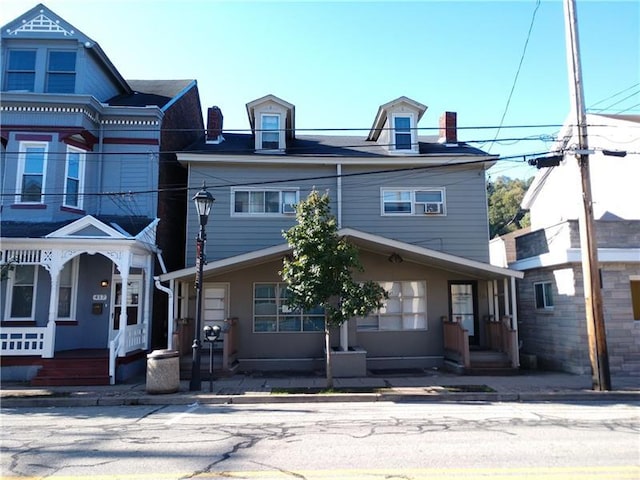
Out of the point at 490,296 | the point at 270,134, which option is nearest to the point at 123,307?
the point at 270,134

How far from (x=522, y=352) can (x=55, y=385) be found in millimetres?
14528

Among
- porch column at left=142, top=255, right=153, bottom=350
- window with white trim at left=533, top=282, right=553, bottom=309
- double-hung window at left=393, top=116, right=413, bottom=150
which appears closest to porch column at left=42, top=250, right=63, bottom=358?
porch column at left=142, top=255, right=153, bottom=350

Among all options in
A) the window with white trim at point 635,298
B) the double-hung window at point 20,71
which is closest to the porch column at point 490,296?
the window with white trim at point 635,298

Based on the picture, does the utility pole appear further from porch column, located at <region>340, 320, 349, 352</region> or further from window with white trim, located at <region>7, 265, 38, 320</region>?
window with white trim, located at <region>7, 265, 38, 320</region>

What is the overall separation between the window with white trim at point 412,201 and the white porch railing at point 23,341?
446 inches

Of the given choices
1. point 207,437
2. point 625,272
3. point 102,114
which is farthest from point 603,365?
point 102,114

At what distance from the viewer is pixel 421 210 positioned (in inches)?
655

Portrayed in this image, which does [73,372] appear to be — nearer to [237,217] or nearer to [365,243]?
[237,217]

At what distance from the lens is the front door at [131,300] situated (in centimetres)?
1502

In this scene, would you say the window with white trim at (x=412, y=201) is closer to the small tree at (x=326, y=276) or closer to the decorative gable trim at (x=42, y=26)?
the small tree at (x=326, y=276)

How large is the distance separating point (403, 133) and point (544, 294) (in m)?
7.47

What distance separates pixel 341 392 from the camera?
Answer: 10539mm

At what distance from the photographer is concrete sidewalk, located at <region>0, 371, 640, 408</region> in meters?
10.1

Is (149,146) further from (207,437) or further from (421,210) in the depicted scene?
(207,437)
